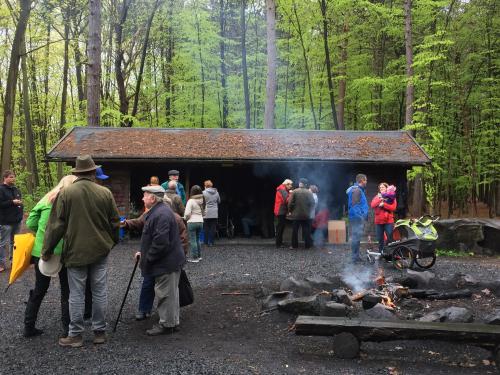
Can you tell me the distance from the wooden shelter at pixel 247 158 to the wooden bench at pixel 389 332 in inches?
328

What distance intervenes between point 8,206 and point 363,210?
731 cm

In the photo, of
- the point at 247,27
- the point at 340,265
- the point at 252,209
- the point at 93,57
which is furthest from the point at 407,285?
the point at 247,27

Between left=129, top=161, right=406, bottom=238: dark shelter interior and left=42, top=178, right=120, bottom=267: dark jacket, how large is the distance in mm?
8097

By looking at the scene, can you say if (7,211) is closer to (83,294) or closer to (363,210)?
(83,294)

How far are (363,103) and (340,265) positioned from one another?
13.9 m

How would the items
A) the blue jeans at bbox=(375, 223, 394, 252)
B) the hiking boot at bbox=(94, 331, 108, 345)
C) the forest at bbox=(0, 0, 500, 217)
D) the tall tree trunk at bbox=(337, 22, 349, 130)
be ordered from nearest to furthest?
the hiking boot at bbox=(94, 331, 108, 345) → the blue jeans at bbox=(375, 223, 394, 252) → the forest at bbox=(0, 0, 500, 217) → the tall tree trunk at bbox=(337, 22, 349, 130)

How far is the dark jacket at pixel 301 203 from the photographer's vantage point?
11.2 m

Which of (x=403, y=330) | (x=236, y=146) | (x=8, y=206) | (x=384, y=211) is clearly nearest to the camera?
(x=403, y=330)

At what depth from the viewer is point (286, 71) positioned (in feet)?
92.0

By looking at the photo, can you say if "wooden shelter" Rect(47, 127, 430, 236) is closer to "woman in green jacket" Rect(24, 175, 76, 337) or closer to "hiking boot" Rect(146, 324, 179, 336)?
"woman in green jacket" Rect(24, 175, 76, 337)

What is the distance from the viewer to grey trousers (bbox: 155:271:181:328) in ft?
17.1

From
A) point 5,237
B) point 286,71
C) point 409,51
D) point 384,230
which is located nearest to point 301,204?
point 384,230

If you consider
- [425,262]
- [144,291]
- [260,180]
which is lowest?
[425,262]

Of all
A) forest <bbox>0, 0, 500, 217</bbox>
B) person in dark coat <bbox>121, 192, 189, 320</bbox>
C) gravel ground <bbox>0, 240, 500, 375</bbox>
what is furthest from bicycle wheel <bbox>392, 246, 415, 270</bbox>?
forest <bbox>0, 0, 500, 217</bbox>
